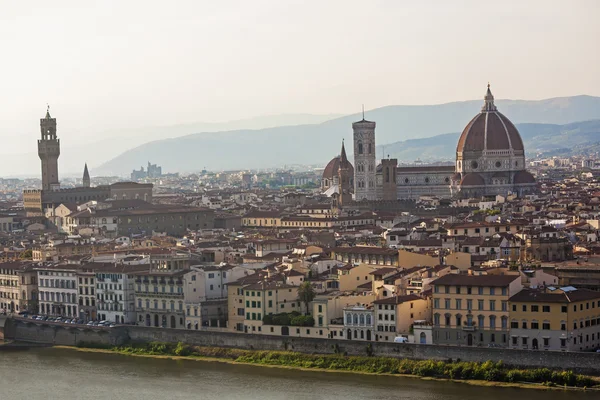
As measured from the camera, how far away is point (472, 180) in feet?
364

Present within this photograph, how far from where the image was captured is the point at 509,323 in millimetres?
38688

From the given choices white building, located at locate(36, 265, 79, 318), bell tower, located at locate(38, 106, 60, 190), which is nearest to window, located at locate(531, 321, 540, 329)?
white building, located at locate(36, 265, 79, 318)

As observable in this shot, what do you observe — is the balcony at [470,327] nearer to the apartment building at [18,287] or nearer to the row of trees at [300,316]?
the row of trees at [300,316]

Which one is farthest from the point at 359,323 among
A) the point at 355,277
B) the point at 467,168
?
the point at 467,168

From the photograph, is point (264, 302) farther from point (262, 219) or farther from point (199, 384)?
point (262, 219)

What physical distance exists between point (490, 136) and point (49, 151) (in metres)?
35.2

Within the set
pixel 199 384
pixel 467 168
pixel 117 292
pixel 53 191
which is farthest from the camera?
pixel 467 168

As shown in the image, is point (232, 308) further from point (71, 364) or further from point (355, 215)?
point (355, 215)

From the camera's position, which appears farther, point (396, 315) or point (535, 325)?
point (396, 315)

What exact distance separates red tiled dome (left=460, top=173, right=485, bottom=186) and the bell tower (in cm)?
3123

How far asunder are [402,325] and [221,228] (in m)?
48.8

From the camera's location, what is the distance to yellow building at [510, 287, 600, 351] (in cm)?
3756

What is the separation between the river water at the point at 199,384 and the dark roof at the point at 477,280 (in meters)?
3.05

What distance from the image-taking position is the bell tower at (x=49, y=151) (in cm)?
10712
